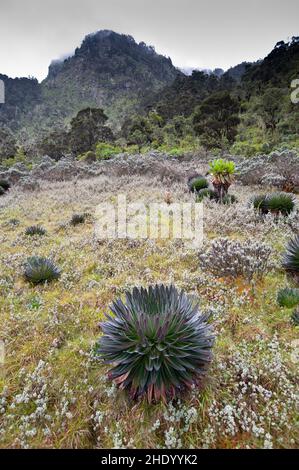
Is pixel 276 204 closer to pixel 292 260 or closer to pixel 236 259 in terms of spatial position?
pixel 292 260

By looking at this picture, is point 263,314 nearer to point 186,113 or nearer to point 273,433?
point 273,433

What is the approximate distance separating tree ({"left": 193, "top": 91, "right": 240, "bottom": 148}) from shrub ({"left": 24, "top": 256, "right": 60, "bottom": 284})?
85.0 ft

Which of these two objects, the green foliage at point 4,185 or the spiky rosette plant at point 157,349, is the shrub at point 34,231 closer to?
the spiky rosette plant at point 157,349

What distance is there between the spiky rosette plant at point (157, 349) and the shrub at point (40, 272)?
9.36 feet

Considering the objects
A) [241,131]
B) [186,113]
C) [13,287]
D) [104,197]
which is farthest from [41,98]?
[13,287]

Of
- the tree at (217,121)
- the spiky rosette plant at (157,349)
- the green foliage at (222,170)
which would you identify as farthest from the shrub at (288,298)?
the tree at (217,121)

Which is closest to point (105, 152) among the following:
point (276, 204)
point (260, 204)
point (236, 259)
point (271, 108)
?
point (271, 108)

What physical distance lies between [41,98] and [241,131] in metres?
98.5

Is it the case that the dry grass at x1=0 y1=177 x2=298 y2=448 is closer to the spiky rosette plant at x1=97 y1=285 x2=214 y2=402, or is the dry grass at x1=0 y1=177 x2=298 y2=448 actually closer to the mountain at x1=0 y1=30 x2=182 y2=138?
the spiky rosette plant at x1=97 y1=285 x2=214 y2=402

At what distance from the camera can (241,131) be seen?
33344mm

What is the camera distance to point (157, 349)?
9.82ft

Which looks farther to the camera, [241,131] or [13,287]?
[241,131]

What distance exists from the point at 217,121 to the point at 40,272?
3063cm
